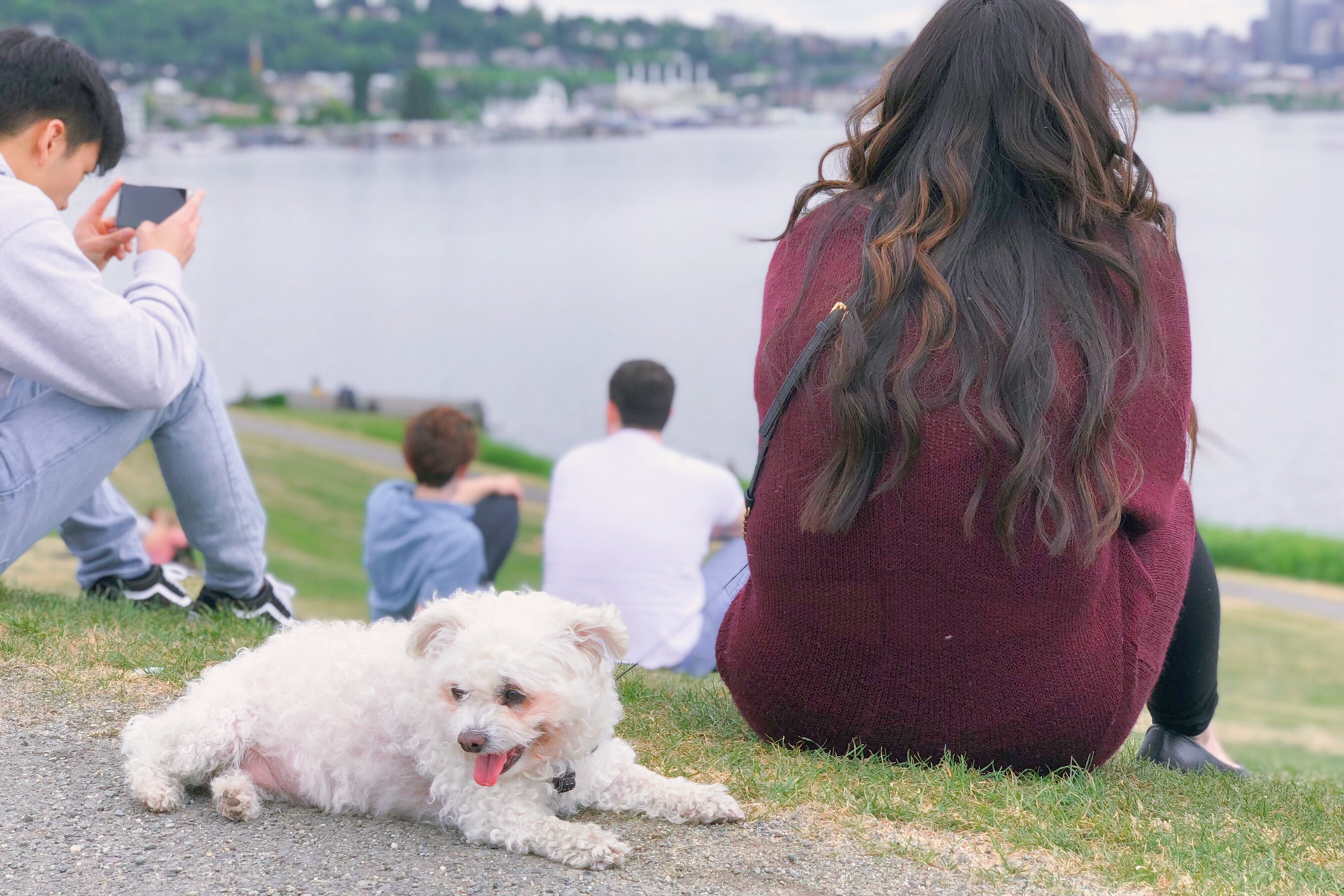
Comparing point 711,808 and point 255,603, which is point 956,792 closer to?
point 711,808

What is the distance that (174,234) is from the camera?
134 inches

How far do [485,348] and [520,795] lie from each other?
1627 inches

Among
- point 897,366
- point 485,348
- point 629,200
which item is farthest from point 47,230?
point 629,200

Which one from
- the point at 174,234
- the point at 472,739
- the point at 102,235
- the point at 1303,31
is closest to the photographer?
the point at 472,739

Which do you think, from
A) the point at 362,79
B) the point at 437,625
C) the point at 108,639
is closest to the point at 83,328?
the point at 108,639

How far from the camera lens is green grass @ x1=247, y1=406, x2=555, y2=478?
86.2 ft

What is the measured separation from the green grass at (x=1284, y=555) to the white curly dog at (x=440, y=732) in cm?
2125

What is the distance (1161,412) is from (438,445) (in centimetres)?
366

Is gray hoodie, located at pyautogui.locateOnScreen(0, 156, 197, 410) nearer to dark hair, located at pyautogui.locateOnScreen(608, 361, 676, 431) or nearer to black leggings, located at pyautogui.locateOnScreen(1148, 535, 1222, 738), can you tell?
dark hair, located at pyautogui.locateOnScreen(608, 361, 676, 431)

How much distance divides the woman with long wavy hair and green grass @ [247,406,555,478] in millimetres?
20804

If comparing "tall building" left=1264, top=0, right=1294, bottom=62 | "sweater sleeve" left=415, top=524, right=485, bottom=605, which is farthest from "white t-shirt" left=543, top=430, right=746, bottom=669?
"tall building" left=1264, top=0, right=1294, bottom=62

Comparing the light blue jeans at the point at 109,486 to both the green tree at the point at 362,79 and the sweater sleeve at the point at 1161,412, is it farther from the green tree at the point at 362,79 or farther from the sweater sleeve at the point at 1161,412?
Answer: the green tree at the point at 362,79

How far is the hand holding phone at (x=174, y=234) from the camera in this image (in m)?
3.37

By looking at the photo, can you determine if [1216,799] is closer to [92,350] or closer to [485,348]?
[92,350]
